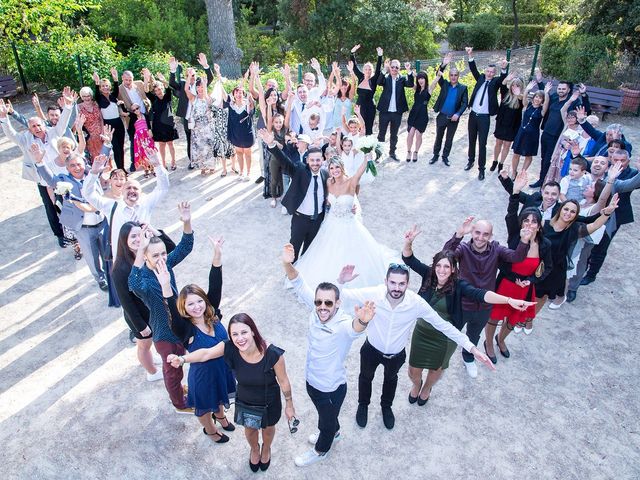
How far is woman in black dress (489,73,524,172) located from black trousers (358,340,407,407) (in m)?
6.44

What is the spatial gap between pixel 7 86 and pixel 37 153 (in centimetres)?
988

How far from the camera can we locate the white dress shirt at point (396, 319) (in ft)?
13.0

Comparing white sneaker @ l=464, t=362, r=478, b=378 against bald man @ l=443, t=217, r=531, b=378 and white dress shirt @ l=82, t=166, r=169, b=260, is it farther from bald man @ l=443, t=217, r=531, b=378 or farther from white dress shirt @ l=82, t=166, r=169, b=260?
white dress shirt @ l=82, t=166, r=169, b=260

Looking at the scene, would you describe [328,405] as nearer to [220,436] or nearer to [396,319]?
[396,319]

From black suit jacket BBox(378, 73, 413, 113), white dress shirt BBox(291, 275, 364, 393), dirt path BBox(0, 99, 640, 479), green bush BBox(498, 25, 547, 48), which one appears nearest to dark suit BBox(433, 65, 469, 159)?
black suit jacket BBox(378, 73, 413, 113)

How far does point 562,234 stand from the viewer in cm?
531

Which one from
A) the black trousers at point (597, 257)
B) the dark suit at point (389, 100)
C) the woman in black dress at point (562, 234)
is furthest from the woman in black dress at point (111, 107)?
the black trousers at point (597, 257)

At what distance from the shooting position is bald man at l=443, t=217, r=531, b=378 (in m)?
4.65

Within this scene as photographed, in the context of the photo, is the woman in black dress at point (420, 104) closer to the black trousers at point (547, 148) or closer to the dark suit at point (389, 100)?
the dark suit at point (389, 100)

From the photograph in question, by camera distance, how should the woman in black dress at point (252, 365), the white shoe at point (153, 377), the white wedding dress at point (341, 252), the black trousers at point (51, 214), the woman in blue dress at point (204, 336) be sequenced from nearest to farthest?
the woman in black dress at point (252, 365) < the woman in blue dress at point (204, 336) < the white shoe at point (153, 377) < the white wedding dress at point (341, 252) < the black trousers at point (51, 214)

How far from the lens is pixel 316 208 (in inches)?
249

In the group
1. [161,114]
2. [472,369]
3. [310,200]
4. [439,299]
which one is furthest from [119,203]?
[161,114]

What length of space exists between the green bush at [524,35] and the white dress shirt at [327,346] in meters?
27.3

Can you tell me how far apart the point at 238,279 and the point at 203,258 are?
0.76m
